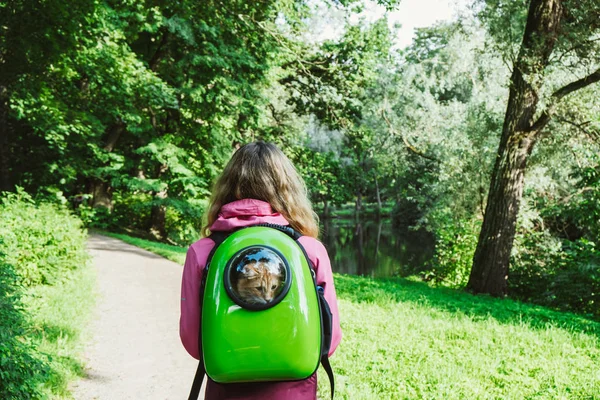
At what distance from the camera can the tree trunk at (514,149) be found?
9.22 meters

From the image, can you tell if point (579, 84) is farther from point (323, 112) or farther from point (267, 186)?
point (323, 112)

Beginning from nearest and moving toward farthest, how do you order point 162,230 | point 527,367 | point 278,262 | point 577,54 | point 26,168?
point 278,262, point 527,367, point 577,54, point 26,168, point 162,230

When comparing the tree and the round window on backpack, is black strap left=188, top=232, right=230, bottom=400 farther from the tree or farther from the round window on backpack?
the tree

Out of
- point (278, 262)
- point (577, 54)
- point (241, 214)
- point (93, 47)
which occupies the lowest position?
point (278, 262)

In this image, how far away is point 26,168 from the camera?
17.8 metres

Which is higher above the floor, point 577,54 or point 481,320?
point 577,54

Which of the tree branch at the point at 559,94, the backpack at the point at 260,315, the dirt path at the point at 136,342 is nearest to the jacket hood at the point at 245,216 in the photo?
the backpack at the point at 260,315

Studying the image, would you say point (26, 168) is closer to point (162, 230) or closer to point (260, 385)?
point (162, 230)

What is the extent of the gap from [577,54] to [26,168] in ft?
59.0

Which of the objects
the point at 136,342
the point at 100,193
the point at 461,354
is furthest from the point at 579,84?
the point at 100,193

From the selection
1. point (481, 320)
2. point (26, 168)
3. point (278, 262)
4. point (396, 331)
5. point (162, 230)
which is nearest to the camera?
point (278, 262)

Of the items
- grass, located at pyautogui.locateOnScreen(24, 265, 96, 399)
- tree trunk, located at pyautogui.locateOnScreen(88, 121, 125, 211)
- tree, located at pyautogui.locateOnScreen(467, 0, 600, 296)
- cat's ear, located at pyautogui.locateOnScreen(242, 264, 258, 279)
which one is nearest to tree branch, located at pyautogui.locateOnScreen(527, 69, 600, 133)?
tree, located at pyautogui.locateOnScreen(467, 0, 600, 296)

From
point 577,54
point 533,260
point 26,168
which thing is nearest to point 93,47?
point 26,168

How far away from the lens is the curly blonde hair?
196 centimetres
